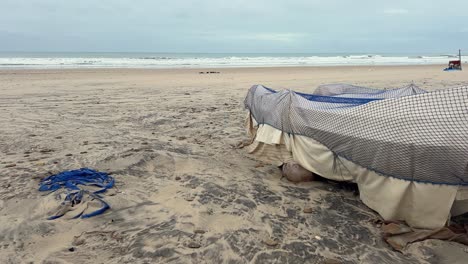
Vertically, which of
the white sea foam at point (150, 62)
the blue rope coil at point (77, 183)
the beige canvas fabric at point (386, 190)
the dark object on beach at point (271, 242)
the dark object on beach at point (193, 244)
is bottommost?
the dark object on beach at point (271, 242)

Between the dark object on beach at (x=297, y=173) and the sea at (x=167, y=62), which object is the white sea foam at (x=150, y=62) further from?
the dark object on beach at (x=297, y=173)

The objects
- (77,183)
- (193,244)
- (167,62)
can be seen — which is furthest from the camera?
(167,62)

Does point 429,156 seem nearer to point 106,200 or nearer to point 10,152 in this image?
point 106,200

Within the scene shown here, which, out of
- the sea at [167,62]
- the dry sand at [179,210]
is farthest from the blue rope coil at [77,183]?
the sea at [167,62]

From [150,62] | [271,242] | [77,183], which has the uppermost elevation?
[150,62]

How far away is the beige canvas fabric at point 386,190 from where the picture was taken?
131 inches

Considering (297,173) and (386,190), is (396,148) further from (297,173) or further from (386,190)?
(297,173)

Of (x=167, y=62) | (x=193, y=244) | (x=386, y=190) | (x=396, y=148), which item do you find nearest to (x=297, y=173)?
(x=386, y=190)

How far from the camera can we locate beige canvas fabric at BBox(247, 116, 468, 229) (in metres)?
3.34

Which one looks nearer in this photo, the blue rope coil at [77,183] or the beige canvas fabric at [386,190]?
the beige canvas fabric at [386,190]

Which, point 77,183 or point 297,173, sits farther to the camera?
point 297,173

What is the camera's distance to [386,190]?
12.1ft

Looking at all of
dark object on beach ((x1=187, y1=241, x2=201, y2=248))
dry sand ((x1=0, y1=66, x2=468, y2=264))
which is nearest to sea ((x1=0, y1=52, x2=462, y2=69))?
dry sand ((x1=0, y1=66, x2=468, y2=264))

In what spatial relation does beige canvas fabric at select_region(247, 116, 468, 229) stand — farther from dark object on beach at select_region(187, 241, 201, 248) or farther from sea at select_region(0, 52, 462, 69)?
sea at select_region(0, 52, 462, 69)
